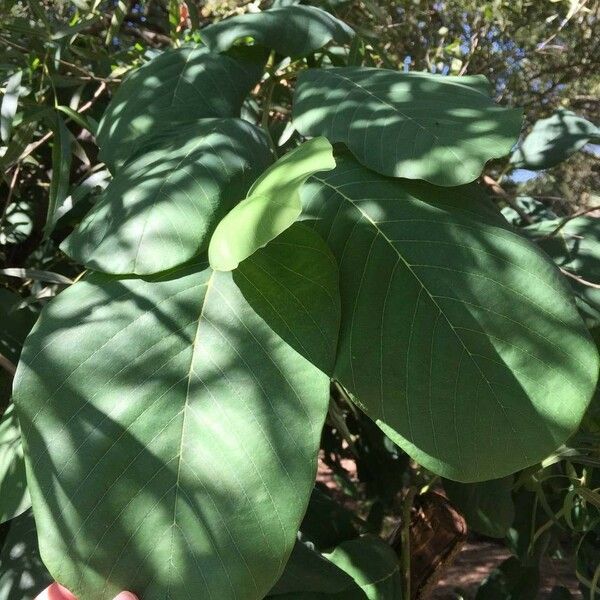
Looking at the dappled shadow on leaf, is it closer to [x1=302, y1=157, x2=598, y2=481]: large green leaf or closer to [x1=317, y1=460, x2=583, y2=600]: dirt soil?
[x1=302, y1=157, x2=598, y2=481]: large green leaf

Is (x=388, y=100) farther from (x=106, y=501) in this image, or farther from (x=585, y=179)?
(x=585, y=179)

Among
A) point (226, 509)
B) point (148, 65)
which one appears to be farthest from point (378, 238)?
point (148, 65)

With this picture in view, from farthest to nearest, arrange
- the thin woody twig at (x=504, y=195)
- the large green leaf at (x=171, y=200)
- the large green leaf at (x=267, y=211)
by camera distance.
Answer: the thin woody twig at (x=504, y=195) < the large green leaf at (x=171, y=200) < the large green leaf at (x=267, y=211)

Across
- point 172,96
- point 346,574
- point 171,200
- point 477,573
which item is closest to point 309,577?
point 346,574

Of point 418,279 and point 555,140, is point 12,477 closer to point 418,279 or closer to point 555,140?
point 418,279

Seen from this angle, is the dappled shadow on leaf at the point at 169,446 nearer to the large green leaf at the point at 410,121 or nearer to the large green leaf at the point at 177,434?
the large green leaf at the point at 177,434

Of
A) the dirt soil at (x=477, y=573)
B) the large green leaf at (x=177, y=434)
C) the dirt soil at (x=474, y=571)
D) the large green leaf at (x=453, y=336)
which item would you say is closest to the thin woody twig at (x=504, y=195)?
the large green leaf at (x=453, y=336)

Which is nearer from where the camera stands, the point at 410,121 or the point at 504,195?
the point at 410,121
